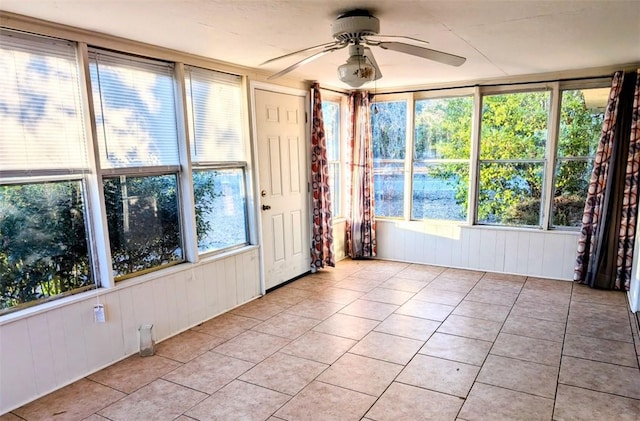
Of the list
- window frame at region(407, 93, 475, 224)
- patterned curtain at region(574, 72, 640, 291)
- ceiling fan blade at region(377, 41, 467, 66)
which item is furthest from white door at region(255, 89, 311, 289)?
patterned curtain at region(574, 72, 640, 291)

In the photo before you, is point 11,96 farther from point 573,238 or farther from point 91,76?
point 573,238

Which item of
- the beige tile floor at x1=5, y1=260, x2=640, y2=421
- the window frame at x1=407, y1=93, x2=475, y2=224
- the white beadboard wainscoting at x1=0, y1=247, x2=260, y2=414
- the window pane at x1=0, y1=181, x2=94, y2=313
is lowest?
the beige tile floor at x1=5, y1=260, x2=640, y2=421

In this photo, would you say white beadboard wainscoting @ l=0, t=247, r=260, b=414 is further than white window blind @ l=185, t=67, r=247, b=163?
No

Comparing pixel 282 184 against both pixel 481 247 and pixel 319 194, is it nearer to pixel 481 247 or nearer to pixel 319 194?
pixel 319 194

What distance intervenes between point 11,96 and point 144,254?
1363 millimetres

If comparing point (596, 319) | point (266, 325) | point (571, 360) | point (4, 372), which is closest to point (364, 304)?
point (266, 325)

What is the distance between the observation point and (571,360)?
2.81 meters

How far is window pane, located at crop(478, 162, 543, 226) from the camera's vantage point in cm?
460

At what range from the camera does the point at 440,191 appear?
5145 mm

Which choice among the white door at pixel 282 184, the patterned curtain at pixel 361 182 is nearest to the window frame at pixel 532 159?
the patterned curtain at pixel 361 182

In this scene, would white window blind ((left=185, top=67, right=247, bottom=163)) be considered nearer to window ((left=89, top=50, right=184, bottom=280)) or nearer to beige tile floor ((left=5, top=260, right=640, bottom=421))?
window ((left=89, top=50, right=184, bottom=280))

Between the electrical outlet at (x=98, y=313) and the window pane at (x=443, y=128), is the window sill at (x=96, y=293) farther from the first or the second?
the window pane at (x=443, y=128)

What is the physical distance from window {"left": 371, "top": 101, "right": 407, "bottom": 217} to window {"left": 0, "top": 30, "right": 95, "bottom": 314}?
3.60 meters

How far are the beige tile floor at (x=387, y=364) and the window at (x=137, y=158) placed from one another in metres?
0.80
